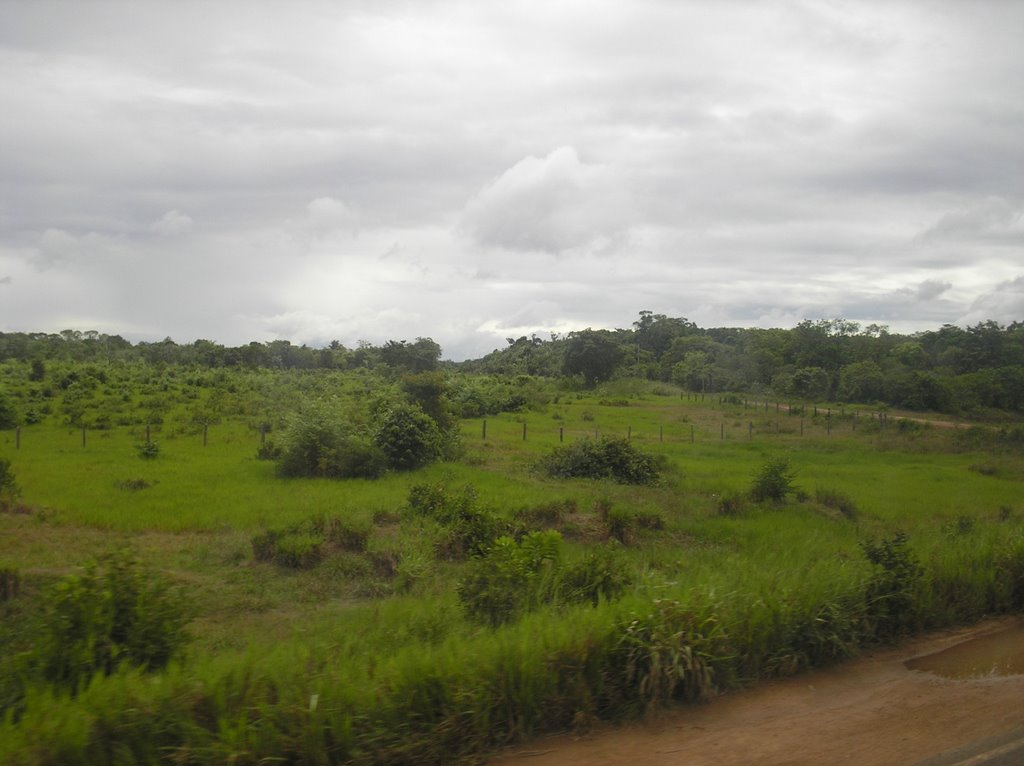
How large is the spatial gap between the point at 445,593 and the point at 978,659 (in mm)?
4701

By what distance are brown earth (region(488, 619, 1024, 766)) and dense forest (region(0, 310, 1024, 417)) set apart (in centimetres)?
2488

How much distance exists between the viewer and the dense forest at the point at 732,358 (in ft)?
92.6

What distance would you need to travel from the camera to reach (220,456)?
19.1 meters

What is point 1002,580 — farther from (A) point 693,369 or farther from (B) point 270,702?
(A) point 693,369

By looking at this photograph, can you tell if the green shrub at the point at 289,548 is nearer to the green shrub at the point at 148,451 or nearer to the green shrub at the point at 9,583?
the green shrub at the point at 9,583

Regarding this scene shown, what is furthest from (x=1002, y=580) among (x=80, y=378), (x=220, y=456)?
(x=80, y=378)

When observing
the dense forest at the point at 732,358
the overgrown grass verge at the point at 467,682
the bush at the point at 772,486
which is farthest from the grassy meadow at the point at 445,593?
the dense forest at the point at 732,358

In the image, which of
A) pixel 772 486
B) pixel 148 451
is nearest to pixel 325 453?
pixel 148 451

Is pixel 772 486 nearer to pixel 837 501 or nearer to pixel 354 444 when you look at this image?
pixel 837 501

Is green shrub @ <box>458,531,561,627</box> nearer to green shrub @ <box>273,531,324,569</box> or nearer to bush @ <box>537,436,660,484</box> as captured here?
green shrub @ <box>273,531,324,569</box>

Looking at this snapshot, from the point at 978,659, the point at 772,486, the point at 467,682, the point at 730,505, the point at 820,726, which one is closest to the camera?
the point at 467,682

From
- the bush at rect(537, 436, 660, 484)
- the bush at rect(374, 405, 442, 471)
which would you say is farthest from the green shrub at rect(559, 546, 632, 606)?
the bush at rect(374, 405, 442, 471)

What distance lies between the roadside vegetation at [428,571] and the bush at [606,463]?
56mm

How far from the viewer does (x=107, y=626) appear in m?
4.67
